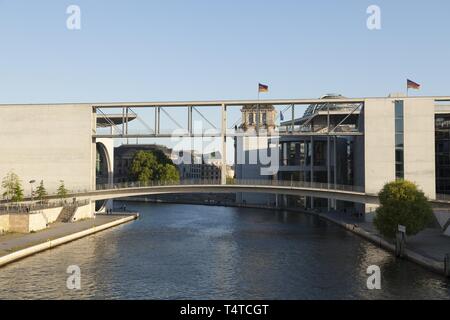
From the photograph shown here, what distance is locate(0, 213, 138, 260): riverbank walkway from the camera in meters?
44.5

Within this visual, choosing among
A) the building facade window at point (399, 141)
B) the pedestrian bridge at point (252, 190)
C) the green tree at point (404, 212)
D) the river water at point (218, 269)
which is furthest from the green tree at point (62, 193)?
the building facade window at point (399, 141)

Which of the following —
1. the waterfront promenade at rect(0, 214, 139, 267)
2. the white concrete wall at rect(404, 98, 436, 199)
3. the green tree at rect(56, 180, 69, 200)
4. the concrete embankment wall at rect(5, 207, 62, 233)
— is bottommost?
the waterfront promenade at rect(0, 214, 139, 267)

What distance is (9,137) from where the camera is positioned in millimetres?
77125

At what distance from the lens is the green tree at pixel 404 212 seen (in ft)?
156

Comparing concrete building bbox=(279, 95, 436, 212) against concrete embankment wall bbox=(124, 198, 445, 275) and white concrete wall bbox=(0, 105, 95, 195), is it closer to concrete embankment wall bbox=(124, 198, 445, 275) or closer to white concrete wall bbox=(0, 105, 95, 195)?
concrete embankment wall bbox=(124, 198, 445, 275)

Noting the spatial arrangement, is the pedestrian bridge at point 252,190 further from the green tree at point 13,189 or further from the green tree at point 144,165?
the green tree at point 144,165

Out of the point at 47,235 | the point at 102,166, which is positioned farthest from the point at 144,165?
the point at 47,235

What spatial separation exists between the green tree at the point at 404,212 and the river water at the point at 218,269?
9.29 ft

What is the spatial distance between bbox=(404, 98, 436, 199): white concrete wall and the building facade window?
395 millimetres

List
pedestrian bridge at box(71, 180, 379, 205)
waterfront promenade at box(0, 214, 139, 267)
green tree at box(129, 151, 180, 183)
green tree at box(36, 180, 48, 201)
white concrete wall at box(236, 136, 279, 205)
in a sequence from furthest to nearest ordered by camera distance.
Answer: green tree at box(129, 151, 180, 183)
white concrete wall at box(236, 136, 279, 205)
green tree at box(36, 180, 48, 201)
pedestrian bridge at box(71, 180, 379, 205)
waterfront promenade at box(0, 214, 139, 267)

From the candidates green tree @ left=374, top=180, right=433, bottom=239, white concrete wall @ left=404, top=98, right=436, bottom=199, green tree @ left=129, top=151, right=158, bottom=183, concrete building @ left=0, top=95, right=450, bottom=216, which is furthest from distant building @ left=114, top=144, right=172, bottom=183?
green tree @ left=374, top=180, right=433, bottom=239

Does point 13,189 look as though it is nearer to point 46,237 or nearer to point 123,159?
point 46,237
